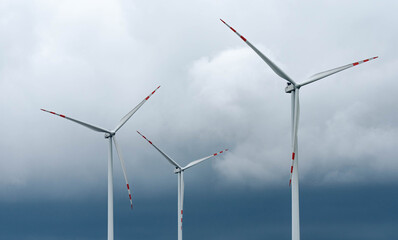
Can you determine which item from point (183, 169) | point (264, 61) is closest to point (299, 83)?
point (264, 61)

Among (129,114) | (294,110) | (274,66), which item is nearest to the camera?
(294,110)

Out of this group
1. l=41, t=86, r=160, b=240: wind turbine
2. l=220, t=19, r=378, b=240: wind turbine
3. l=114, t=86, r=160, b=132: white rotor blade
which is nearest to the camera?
l=220, t=19, r=378, b=240: wind turbine

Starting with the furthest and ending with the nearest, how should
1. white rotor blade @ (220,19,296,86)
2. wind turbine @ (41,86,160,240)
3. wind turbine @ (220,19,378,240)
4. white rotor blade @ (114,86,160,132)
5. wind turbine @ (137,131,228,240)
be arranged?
wind turbine @ (137,131,228,240), white rotor blade @ (114,86,160,132), wind turbine @ (41,86,160,240), white rotor blade @ (220,19,296,86), wind turbine @ (220,19,378,240)

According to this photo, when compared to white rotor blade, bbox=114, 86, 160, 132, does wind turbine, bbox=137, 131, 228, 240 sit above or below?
below

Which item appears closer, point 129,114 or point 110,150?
point 110,150

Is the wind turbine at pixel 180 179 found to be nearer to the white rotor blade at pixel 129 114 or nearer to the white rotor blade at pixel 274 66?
A: the white rotor blade at pixel 129 114

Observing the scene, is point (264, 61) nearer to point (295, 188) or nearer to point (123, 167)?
point (295, 188)

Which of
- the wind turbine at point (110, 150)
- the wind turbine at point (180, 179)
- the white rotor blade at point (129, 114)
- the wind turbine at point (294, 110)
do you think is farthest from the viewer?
the wind turbine at point (180, 179)

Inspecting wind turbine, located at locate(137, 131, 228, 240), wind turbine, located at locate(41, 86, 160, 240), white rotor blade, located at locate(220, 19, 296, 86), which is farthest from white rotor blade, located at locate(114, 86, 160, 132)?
white rotor blade, located at locate(220, 19, 296, 86)

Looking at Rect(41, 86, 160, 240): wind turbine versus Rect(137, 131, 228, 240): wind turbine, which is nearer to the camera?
Rect(41, 86, 160, 240): wind turbine

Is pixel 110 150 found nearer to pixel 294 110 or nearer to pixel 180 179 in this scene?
pixel 180 179

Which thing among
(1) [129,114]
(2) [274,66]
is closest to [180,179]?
(1) [129,114]

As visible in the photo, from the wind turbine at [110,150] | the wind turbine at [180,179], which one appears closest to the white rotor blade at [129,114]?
the wind turbine at [110,150]

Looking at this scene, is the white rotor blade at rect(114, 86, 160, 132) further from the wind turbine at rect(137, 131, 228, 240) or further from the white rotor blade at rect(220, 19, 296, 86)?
the white rotor blade at rect(220, 19, 296, 86)
